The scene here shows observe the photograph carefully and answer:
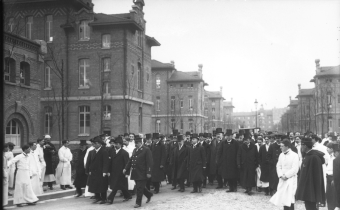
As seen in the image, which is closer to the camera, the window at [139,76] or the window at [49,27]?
the window at [49,27]

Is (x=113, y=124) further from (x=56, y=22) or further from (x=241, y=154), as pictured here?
(x=241, y=154)

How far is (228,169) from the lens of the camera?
1408 centimetres

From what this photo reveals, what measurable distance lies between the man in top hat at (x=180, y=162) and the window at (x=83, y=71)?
22.5 m

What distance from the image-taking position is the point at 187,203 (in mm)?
11500

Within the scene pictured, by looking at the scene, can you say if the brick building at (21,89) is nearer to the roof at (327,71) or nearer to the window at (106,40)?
the window at (106,40)

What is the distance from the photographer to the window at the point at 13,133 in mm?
19875

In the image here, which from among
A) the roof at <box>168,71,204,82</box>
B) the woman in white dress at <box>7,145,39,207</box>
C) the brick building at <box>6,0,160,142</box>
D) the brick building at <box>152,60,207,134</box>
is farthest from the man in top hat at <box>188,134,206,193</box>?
the roof at <box>168,71,204,82</box>

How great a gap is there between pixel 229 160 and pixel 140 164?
4.50 meters

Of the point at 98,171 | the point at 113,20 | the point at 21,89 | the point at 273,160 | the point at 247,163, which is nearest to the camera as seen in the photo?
the point at 98,171

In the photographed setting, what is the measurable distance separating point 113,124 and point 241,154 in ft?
75.2

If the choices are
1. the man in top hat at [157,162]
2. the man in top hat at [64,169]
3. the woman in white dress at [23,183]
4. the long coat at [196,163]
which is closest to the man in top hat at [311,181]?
the long coat at [196,163]

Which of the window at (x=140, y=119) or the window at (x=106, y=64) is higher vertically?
the window at (x=106, y=64)

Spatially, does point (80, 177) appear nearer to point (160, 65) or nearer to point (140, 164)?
point (140, 164)

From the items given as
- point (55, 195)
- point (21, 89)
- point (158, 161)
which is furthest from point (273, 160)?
point (21, 89)
